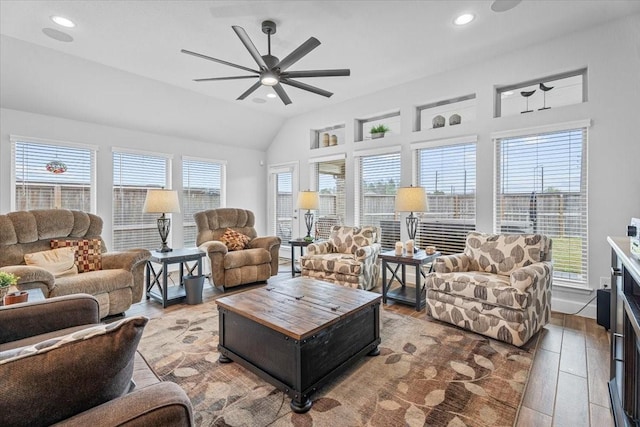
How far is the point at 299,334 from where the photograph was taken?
186 cm

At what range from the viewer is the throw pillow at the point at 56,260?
3064 millimetres

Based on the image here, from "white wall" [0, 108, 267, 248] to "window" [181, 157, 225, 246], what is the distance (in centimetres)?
14

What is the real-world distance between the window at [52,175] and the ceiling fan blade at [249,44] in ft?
11.6

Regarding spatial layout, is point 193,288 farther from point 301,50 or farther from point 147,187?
point 301,50

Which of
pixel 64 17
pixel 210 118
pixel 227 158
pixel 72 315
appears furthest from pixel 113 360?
pixel 227 158

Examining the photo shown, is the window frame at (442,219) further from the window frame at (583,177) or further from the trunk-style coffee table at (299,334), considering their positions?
the trunk-style coffee table at (299,334)

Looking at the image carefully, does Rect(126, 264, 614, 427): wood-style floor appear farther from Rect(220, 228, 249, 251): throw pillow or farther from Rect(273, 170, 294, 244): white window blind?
Rect(273, 170, 294, 244): white window blind

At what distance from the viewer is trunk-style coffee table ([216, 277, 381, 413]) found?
1906 millimetres

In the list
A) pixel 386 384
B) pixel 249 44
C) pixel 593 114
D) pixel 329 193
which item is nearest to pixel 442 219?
pixel 593 114

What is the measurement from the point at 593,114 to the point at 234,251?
183 inches

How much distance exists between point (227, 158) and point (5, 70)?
334cm

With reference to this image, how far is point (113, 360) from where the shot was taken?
0.84 meters

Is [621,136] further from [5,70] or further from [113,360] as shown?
[5,70]

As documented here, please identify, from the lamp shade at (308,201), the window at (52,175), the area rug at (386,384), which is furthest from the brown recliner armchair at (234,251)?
the window at (52,175)
